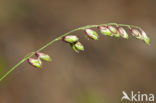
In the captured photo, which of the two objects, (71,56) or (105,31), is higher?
(71,56)

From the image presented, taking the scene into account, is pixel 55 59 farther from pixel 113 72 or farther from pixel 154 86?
pixel 154 86

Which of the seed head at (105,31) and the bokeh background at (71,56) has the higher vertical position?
the bokeh background at (71,56)

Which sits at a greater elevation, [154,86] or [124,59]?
[124,59]

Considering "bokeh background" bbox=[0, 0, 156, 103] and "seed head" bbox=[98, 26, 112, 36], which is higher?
"bokeh background" bbox=[0, 0, 156, 103]

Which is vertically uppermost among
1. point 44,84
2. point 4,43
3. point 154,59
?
point 4,43

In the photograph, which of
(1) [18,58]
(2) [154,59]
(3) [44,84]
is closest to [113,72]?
(2) [154,59]

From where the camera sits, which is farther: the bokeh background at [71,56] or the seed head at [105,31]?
the bokeh background at [71,56]

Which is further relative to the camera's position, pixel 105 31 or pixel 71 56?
pixel 71 56

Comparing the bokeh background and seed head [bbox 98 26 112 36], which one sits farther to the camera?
the bokeh background
